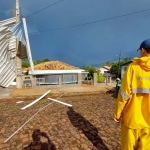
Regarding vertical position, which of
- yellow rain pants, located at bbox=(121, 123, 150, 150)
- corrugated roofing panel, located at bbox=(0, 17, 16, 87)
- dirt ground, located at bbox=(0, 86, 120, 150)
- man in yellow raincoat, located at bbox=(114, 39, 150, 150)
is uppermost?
corrugated roofing panel, located at bbox=(0, 17, 16, 87)

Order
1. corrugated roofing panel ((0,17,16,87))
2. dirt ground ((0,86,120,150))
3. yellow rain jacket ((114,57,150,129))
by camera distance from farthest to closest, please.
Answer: dirt ground ((0,86,120,150)) → yellow rain jacket ((114,57,150,129)) → corrugated roofing panel ((0,17,16,87))

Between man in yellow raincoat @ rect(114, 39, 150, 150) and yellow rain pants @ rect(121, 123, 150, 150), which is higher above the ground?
man in yellow raincoat @ rect(114, 39, 150, 150)

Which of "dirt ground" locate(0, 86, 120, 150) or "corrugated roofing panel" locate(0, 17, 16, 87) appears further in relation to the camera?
"dirt ground" locate(0, 86, 120, 150)

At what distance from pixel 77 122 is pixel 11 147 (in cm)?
275

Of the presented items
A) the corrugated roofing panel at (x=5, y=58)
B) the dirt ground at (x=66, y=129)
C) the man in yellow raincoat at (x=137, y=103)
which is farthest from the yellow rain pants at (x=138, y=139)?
the dirt ground at (x=66, y=129)

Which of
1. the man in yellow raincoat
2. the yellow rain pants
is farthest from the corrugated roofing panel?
the yellow rain pants

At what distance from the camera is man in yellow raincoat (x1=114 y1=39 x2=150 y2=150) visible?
2.72m

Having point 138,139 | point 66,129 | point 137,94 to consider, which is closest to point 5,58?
point 137,94

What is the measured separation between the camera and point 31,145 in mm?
4852

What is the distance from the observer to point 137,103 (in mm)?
2799

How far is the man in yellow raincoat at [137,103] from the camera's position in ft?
8.93

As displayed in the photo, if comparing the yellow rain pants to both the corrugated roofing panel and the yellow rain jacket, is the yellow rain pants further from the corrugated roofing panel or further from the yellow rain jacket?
the corrugated roofing panel

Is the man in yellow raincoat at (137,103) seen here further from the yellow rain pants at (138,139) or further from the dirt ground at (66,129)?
the dirt ground at (66,129)

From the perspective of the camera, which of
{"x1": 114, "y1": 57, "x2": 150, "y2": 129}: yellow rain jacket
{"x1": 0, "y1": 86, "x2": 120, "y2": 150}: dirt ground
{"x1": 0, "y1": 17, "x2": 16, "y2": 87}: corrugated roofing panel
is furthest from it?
{"x1": 0, "y1": 86, "x2": 120, "y2": 150}: dirt ground
